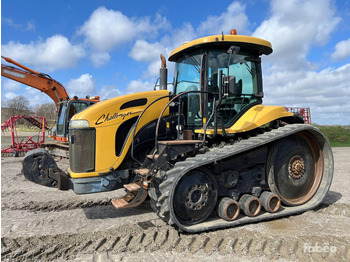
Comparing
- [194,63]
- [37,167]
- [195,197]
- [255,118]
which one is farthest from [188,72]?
[37,167]

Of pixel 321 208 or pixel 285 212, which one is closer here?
pixel 285 212

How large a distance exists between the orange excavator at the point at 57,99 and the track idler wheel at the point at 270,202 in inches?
332

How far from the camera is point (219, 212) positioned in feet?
15.0

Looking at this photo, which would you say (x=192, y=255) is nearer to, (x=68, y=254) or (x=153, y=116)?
(x=68, y=254)

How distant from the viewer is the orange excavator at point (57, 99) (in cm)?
1167

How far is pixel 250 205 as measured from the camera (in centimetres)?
470

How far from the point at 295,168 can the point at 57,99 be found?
1223 centimetres

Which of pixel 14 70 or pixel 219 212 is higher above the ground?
pixel 14 70

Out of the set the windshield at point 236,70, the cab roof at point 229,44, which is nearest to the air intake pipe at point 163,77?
the cab roof at point 229,44

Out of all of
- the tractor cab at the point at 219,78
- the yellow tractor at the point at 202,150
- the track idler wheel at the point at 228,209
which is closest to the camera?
the yellow tractor at the point at 202,150

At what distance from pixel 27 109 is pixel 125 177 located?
41.5 m

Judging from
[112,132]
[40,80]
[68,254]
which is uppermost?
[40,80]

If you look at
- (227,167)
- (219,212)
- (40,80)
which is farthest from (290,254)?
(40,80)

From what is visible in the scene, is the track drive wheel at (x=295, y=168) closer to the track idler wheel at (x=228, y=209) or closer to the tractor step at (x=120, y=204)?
the track idler wheel at (x=228, y=209)
